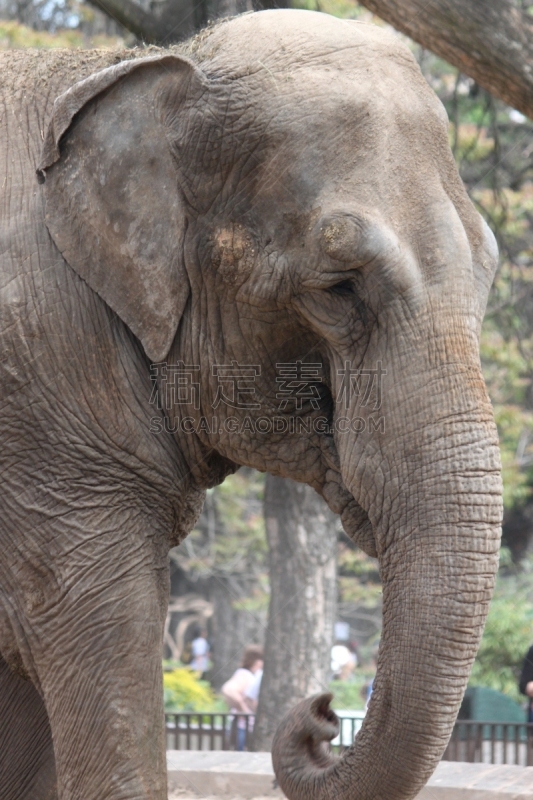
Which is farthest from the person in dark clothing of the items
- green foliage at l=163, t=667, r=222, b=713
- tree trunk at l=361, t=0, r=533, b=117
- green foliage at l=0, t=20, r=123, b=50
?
green foliage at l=0, t=20, r=123, b=50

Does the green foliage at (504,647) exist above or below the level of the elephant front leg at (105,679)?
below

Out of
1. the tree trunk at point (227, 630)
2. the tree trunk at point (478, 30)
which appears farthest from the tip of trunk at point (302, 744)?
the tree trunk at point (227, 630)

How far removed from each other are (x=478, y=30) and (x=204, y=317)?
3427 mm

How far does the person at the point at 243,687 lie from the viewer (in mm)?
9875

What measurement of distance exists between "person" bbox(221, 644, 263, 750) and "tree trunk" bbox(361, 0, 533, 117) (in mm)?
5845

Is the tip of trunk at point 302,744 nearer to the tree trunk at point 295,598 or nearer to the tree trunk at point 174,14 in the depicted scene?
the tree trunk at point 174,14

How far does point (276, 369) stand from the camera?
295cm

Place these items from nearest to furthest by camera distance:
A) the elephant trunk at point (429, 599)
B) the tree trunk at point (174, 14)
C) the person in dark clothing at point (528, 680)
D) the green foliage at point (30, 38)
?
the elephant trunk at point (429, 599)
the tree trunk at point (174, 14)
the person in dark clothing at point (528, 680)
the green foliage at point (30, 38)

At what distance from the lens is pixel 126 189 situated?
2.91m

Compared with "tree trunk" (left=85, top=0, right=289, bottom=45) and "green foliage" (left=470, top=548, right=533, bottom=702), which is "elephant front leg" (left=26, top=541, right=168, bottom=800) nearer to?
"tree trunk" (left=85, top=0, right=289, bottom=45)

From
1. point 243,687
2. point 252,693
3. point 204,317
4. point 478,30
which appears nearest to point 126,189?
point 204,317

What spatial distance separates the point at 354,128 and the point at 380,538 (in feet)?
3.33

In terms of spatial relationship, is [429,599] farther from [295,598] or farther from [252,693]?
[252,693]

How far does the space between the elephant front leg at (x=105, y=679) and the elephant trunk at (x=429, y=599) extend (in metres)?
0.57
